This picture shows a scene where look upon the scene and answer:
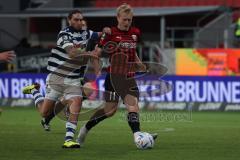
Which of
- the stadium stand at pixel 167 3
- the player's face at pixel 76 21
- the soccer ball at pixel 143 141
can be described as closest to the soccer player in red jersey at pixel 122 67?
the soccer ball at pixel 143 141

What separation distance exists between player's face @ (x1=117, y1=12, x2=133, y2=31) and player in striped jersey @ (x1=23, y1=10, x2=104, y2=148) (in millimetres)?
683

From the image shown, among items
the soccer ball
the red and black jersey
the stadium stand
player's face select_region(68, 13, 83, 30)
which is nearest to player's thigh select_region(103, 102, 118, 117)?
the red and black jersey

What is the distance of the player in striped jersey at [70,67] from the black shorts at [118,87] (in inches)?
19.8

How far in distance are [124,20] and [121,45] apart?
44cm

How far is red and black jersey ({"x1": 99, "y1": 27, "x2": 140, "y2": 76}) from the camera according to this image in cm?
1309

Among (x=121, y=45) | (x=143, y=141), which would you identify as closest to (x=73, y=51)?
(x=121, y=45)

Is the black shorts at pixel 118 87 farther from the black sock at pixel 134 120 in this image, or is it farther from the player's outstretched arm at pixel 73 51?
the player's outstretched arm at pixel 73 51

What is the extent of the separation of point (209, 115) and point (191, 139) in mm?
8135

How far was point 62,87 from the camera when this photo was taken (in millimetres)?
14102

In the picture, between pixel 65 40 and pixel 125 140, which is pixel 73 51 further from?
pixel 125 140

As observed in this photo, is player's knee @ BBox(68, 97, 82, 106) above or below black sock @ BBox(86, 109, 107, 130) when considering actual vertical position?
above

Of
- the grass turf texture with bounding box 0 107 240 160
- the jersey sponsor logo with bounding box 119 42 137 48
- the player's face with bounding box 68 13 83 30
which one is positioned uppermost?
the player's face with bounding box 68 13 83 30

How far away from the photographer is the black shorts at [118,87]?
1319cm

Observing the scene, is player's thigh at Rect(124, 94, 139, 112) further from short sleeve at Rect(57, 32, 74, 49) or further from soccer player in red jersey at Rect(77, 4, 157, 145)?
short sleeve at Rect(57, 32, 74, 49)
